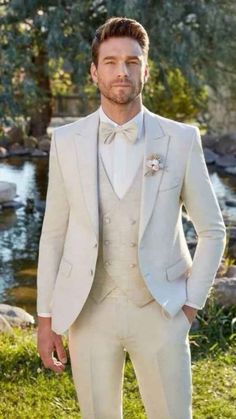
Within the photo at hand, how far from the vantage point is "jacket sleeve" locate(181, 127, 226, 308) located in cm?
208

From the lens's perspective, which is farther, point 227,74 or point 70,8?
point 227,74

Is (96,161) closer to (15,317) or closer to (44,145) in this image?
(15,317)

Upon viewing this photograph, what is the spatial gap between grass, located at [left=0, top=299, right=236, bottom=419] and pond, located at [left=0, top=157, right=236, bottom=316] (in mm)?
1794

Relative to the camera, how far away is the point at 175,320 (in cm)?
209

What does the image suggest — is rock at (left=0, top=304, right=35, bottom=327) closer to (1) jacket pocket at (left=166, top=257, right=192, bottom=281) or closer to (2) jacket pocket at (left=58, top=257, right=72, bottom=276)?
(2) jacket pocket at (left=58, top=257, right=72, bottom=276)

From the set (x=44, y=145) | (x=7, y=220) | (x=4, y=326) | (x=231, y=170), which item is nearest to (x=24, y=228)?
(x=7, y=220)

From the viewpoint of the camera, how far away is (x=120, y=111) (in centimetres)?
205

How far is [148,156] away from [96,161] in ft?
0.54

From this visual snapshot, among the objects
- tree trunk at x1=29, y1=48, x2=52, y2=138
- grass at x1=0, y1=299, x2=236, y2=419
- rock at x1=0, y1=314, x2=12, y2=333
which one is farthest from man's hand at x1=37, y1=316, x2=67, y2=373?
tree trunk at x1=29, y1=48, x2=52, y2=138

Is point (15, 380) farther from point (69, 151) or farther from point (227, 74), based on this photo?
point (227, 74)

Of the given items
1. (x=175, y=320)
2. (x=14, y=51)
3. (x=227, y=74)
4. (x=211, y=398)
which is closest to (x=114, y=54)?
(x=175, y=320)

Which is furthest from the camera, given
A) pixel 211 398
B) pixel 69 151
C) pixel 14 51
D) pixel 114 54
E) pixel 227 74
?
pixel 227 74

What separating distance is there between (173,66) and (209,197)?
20.6 ft

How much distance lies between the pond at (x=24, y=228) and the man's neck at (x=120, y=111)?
390 cm
